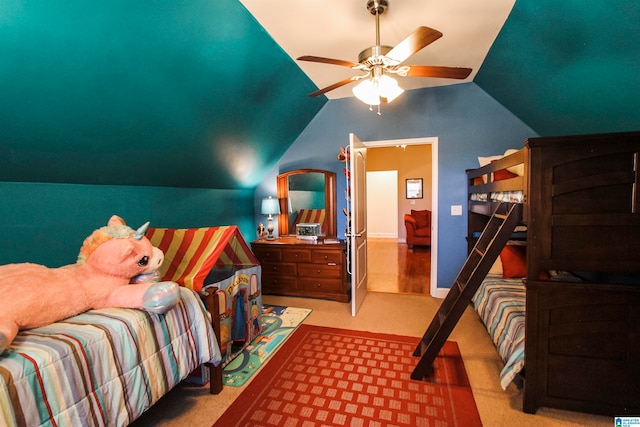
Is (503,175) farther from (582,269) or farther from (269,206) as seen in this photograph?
(269,206)

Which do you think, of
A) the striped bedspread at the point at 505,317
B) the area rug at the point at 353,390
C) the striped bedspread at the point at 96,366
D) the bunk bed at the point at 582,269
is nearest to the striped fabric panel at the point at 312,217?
the area rug at the point at 353,390

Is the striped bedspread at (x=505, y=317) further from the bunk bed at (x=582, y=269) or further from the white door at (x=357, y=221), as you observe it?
the white door at (x=357, y=221)

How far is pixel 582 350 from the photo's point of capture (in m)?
1.69

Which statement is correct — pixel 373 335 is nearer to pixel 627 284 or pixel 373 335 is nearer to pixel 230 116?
pixel 627 284

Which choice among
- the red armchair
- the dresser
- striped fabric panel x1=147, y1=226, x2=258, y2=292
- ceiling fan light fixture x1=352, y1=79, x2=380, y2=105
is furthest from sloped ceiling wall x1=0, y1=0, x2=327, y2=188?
the red armchair

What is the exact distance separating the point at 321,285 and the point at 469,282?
2.00m

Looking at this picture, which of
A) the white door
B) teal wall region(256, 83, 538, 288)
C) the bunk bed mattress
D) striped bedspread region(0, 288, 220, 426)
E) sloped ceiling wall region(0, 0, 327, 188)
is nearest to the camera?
striped bedspread region(0, 288, 220, 426)

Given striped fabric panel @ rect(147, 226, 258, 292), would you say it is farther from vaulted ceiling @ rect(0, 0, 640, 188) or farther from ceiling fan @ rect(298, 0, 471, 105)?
ceiling fan @ rect(298, 0, 471, 105)

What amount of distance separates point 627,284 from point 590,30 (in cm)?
146

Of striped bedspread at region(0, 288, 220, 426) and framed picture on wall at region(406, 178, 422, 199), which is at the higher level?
framed picture on wall at region(406, 178, 422, 199)

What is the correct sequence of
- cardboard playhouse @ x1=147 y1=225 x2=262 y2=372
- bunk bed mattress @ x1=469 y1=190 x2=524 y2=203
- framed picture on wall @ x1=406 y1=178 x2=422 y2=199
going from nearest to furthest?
bunk bed mattress @ x1=469 y1=190 x2=524 y2=203
cardboard playhouse @ x1=147 y1=225 x2=262 y2=372
framed picture on wall @ x1=406 y1=178 x2=422 y2=199

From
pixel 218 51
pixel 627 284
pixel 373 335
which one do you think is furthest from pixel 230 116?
pixel 627 284

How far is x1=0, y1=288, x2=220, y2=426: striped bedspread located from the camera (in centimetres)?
104

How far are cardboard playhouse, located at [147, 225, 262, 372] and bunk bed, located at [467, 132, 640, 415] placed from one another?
6.42 feet
